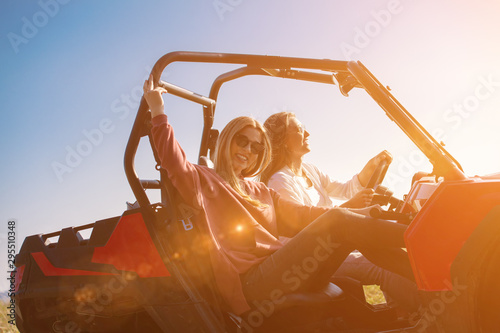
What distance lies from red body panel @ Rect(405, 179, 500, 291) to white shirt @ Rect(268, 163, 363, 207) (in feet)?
4.63

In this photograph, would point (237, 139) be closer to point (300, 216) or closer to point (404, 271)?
point (300, 216)

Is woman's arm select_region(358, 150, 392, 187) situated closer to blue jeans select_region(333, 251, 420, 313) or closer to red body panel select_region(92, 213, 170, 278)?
blue jeans select_region(333, 251, 420, 313)

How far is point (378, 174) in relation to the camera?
102 inches

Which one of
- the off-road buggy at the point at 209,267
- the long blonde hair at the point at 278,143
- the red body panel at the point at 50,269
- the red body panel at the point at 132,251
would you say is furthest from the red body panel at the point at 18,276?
the long blonde hair at the point at 278,143

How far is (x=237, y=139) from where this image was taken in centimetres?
236

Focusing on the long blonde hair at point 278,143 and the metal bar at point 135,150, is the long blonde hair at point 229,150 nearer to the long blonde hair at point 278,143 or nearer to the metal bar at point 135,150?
the metal bar at point 135,150

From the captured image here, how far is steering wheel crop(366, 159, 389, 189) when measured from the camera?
2580mm

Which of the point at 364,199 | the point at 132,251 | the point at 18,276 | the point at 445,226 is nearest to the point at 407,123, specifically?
the point at 445,226

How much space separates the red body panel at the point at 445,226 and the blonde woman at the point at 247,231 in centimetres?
11

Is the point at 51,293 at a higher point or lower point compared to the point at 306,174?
higher

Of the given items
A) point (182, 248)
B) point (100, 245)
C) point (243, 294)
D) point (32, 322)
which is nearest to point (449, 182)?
point (243, 294)

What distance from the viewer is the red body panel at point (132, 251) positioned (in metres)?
1.83

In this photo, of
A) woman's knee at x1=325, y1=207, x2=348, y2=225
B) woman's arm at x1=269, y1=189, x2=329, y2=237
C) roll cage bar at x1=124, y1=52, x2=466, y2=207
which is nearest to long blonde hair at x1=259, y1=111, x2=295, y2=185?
woman's arm at x1=269, y1=189, x2=329, y2=237

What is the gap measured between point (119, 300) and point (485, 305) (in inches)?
61.1
